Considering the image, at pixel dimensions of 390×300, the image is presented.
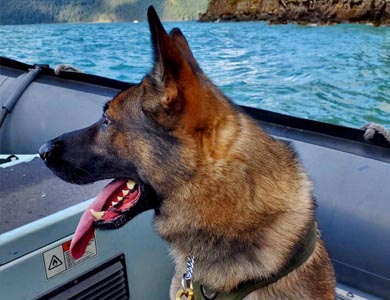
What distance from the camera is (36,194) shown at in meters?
1.36

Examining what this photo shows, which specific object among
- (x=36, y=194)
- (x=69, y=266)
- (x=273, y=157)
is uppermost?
(x=273, y=157)

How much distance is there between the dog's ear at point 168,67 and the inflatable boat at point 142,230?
425mm

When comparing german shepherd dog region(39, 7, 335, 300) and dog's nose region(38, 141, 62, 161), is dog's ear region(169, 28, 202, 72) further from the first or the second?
dog's nose region(38, 141, 62, 161)

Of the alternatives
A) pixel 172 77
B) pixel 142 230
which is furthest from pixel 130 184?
pixel 172 77

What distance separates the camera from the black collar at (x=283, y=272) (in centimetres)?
113

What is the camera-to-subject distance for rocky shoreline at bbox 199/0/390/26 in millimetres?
26734

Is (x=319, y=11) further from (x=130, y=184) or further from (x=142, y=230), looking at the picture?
(x=130, y=184)

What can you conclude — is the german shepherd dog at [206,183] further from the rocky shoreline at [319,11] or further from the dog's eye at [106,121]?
the rocky shoreline at [319,11]

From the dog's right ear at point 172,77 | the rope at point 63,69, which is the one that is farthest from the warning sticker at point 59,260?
the rope at point 63,69

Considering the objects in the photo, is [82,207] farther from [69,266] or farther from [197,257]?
[197,257]

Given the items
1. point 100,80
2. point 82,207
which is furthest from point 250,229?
point 100,80

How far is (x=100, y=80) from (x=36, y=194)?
1232mm

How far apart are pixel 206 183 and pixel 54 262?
446 millimetres

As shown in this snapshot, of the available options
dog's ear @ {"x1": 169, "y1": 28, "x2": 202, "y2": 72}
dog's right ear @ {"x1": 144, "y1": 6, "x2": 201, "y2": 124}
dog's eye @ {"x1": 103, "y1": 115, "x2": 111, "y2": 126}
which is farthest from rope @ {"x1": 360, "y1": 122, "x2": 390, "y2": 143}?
dog's eye @ {"x1": 103, "y1": 115, "x2": 111, "y2": 126}
